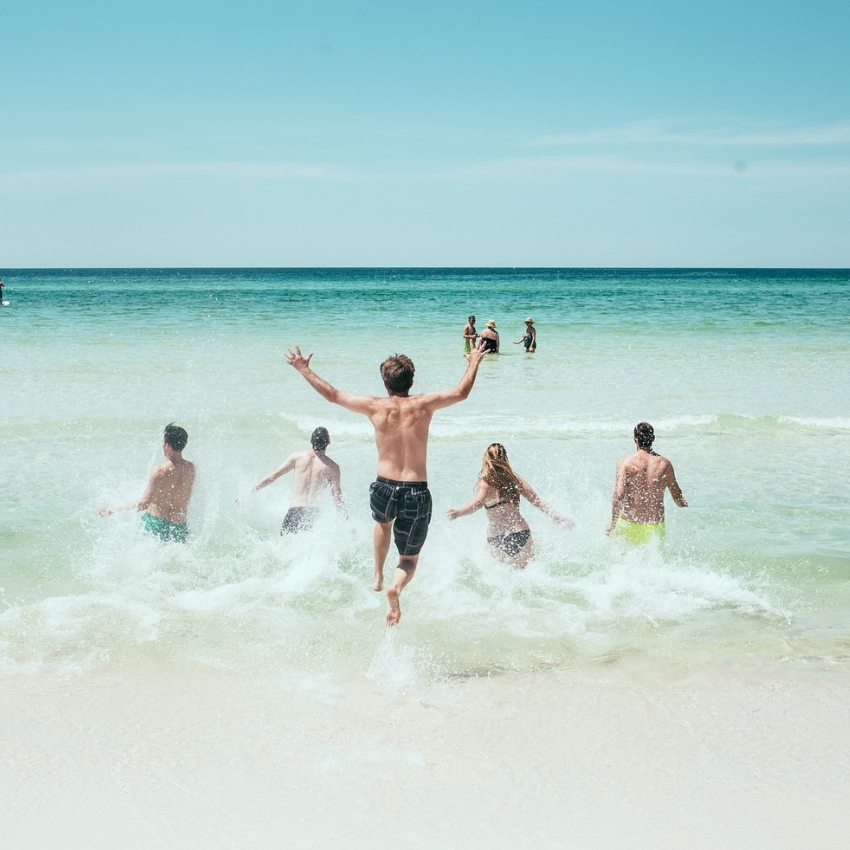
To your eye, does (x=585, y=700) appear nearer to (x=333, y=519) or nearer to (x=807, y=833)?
(x=807, y=833)

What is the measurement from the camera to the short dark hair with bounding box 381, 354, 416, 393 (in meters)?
5.07

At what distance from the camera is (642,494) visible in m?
6.86

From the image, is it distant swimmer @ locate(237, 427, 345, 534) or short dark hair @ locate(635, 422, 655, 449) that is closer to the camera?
short dark hair @ locate(635, 422, 655, 449)

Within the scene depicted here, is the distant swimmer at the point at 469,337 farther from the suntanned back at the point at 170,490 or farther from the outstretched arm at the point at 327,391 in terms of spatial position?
the outstretched arm at the point at 327,391

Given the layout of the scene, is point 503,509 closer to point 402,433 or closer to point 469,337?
point 402,433

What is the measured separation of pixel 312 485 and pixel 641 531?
2.75 metres

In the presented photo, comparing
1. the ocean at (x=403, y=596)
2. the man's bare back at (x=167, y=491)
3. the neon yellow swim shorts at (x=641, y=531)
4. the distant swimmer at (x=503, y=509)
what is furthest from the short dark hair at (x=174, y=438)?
the neon yellow swim shorts at (x=641, y=531)

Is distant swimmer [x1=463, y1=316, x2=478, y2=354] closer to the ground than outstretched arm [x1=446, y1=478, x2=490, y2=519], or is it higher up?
higher up

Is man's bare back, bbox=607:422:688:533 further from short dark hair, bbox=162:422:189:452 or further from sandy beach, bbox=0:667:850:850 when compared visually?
short dark hair, bbox=162:422:189:452

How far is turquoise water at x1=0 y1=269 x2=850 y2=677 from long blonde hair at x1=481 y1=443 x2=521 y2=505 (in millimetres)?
601

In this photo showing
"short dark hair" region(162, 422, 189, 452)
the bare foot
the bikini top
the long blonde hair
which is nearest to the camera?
the bare foot

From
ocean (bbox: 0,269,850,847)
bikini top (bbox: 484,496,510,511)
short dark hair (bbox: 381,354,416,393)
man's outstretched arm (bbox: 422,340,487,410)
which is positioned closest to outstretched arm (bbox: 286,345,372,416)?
short dark hair (bbox: 381,354,416,393)

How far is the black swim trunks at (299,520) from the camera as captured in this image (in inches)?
286

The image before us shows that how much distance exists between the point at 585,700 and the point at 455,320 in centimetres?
3208
